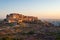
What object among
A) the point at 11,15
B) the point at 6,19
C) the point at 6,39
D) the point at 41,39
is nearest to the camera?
the point at 6,39

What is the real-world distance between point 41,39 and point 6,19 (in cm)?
2494

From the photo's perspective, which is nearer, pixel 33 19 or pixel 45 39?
pixel 45 39

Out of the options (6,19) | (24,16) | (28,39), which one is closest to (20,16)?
(24,16)

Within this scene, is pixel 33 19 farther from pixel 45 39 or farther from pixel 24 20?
pixel 45 39

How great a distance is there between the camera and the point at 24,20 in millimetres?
45375

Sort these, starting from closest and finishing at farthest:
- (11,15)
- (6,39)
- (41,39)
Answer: (6,39)
(41,39)
(11,15)

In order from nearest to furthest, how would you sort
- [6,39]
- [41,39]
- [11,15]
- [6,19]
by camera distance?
[6,39], [41,39], [6,19], [11,15]

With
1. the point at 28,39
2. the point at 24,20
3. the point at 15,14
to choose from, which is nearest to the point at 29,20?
the point at 24,20

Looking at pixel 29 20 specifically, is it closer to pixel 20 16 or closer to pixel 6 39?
pixel 20 16

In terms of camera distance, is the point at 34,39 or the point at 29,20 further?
the point at 29,20

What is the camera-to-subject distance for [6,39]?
1805cm

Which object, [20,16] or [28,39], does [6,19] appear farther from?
[28,39]

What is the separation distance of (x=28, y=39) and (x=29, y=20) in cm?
2589

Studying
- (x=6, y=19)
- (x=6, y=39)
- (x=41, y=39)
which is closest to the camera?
(x=6, y=39)
